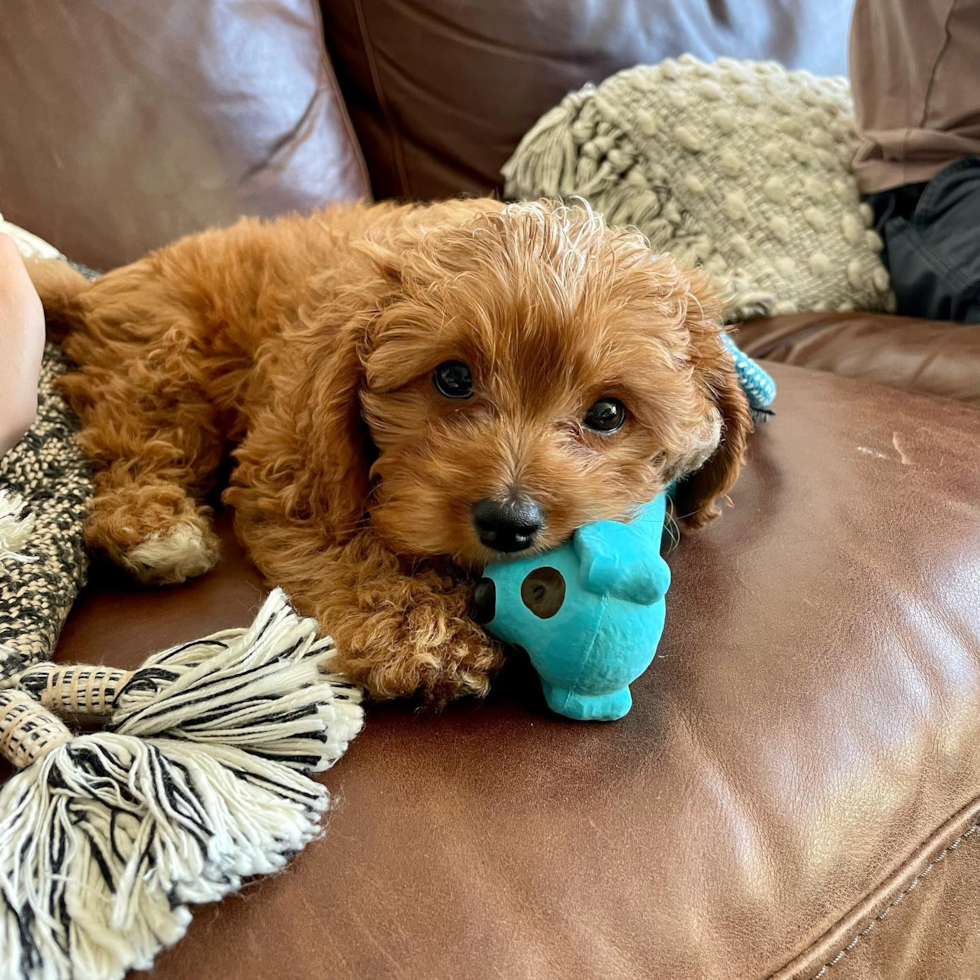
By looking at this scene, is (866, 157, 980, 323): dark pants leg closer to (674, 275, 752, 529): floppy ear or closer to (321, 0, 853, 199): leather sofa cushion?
(321, 0, 853, 199): leather sofa cushion

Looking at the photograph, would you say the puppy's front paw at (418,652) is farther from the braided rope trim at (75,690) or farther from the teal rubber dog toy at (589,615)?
the braided rope trim at (75,690)

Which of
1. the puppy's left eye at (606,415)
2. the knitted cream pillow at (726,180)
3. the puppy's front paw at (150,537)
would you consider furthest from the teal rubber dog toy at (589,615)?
the knitted cream pillow at (726,180)

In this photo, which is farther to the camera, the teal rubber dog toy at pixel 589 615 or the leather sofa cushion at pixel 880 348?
the leather sofa cushion at pixel 880 348

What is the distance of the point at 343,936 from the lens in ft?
2.87

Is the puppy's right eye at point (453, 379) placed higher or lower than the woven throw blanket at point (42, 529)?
higher

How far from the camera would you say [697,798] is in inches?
41.0

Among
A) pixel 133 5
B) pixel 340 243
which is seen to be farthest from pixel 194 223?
pixel 340 243

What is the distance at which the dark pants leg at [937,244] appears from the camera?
2283 millimetres

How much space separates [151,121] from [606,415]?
1633 millimetres

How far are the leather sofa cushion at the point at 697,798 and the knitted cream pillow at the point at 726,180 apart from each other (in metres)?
1.19

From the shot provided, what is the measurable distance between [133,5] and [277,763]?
84.4 inches

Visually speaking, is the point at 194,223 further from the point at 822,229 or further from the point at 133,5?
the point at 822,229

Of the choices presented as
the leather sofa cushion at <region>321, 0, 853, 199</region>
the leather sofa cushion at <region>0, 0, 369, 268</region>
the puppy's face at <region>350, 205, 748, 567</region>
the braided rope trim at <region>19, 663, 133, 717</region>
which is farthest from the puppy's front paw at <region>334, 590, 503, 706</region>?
the leather sofa cushion at <region>321, 0, 853, 199</region>

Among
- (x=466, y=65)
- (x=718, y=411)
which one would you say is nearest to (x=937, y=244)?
(x=718, y=411)
